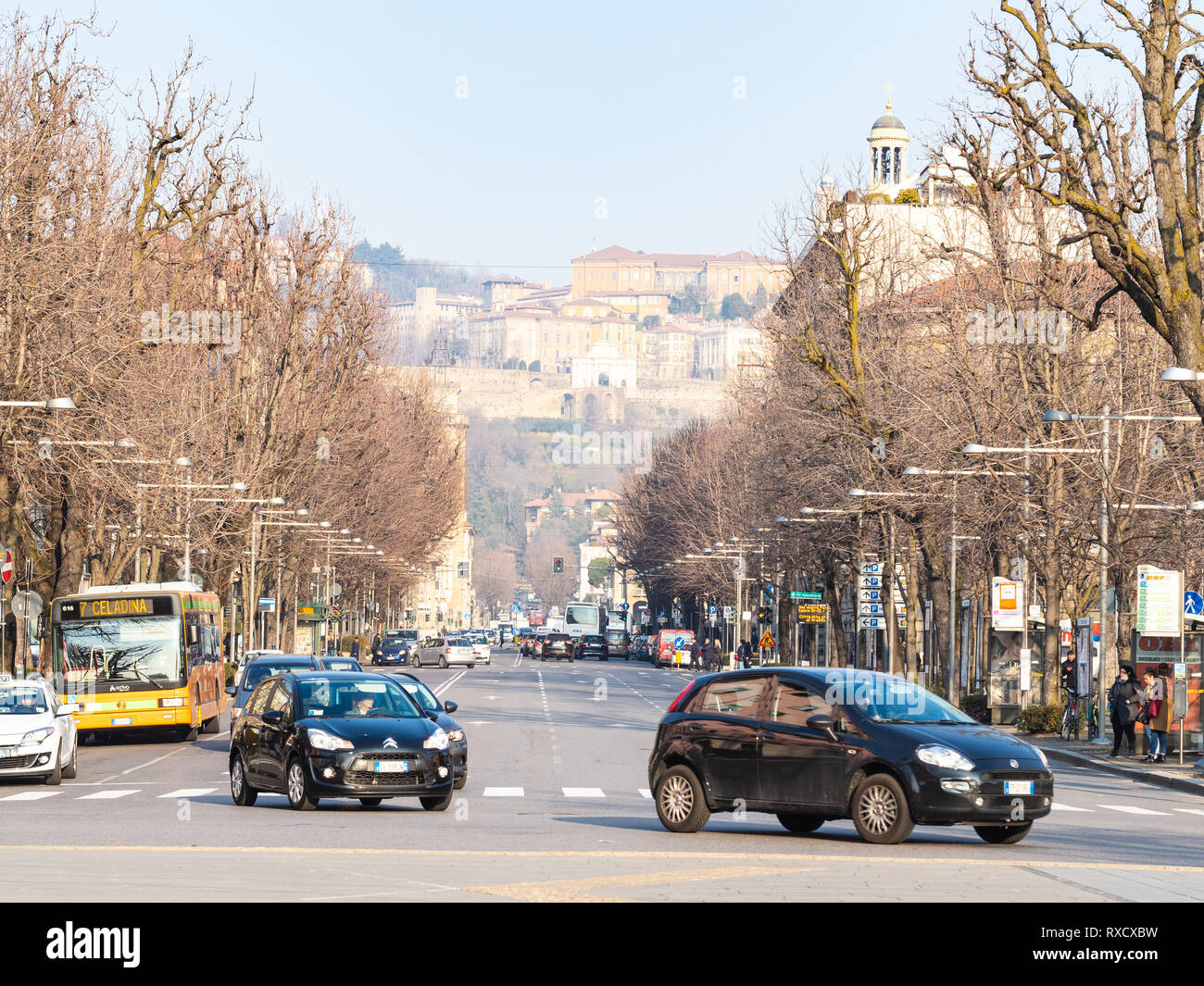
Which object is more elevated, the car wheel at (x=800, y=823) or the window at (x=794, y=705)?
the window at (x=794, y=705)

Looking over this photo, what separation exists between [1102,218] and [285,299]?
43038mm

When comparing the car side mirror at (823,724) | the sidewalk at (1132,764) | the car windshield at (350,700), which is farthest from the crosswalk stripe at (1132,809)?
the car windshield at (350,700)

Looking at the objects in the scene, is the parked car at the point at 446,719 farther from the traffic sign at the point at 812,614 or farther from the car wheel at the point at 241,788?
the traffic sign at the point at 812,614

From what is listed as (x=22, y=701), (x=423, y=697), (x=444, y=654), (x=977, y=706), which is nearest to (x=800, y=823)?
(x=423, y=697)

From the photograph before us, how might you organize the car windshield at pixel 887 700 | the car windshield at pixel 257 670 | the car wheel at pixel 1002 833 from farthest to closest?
the car windshield at pixel 257 670 < the car windshield at pixel 887 700 < the car wheel at pixel 1002 833

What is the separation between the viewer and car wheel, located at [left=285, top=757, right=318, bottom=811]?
20.7m

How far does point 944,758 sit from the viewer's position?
16859mm

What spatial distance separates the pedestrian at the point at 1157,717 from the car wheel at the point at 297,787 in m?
18.6

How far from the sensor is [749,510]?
283 ft

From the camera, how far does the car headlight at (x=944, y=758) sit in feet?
55.2

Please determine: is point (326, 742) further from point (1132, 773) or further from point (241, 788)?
point (1132, 773)

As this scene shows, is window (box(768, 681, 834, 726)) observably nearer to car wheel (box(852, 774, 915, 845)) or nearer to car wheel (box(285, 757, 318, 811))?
car wheel (box(852, 774, 915, 845))
